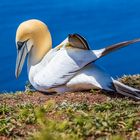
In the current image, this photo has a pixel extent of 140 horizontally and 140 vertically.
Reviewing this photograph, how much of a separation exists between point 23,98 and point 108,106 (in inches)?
53.7

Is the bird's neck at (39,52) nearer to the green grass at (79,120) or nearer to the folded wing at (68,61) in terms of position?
the folded wing at (68,61)

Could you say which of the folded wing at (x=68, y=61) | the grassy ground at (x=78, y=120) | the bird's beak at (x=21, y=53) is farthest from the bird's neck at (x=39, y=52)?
the grassy ground at (x=78, y=120)

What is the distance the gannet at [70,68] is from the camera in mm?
5664

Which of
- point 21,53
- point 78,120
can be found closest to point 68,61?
point 21,53

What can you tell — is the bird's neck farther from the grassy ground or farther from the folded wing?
the grassy ground

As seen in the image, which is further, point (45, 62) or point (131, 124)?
point (45, 62)

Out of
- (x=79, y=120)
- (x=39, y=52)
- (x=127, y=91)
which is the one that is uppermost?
(x=39, y=52)

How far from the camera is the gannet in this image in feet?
18.6

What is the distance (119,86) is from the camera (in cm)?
570

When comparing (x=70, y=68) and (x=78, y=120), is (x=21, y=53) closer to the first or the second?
(x=70, y=68)

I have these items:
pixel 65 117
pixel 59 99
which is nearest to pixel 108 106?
pixel 65 117

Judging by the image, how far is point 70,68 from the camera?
18.9 ft

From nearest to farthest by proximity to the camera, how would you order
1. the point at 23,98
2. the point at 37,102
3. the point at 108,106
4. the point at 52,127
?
1. the point at 52,127
2. the point at 108,106
3. the point at 37,102
4. the point at 23,98

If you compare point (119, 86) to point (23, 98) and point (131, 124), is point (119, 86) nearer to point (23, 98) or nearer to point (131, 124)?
point (23, 98)
